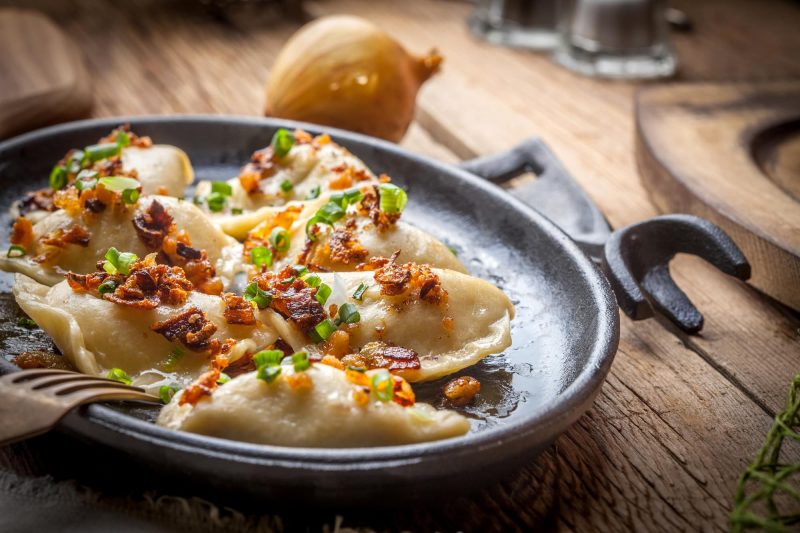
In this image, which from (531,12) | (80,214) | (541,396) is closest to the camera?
(541,396)

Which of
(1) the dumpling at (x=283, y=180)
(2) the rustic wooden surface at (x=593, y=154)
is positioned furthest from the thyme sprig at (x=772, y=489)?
(1) the dumpling at (x=283, y=180)

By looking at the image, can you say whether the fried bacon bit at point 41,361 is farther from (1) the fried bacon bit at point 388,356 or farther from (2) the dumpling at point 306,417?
(1) the fried bacon bit at point 388,356

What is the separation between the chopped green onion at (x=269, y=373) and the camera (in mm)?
2014

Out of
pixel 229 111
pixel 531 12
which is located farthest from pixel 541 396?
pixel 531 12

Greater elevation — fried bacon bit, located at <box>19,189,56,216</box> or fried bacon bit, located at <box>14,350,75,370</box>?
fried bacon bit, located at <box>19,189,56,216</box>

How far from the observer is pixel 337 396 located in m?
2.00

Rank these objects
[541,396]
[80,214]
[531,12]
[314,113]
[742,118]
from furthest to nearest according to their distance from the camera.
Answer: [531,12]
[742,118]
[314,113]
[80,214]
[541,396]

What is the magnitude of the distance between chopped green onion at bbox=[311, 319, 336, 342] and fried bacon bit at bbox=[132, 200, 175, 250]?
671 millimetres

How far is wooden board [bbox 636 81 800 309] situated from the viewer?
10.2 feet

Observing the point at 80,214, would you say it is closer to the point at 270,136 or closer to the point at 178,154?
the point at 178,154

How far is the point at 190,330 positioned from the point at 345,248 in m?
0.57

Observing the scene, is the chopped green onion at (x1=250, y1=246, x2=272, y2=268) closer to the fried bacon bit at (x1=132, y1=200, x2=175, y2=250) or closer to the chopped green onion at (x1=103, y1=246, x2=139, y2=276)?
the fried bacon bit at (x1=132, y1=200, x2=175, y2=250)

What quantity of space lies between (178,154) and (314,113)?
76 cm

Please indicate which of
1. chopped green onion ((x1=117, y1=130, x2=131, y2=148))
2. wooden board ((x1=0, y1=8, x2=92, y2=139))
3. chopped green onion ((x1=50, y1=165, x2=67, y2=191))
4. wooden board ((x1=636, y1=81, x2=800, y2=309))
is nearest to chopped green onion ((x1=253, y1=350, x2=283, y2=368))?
chopped green onion ((x1=50, y1=165, x2=67, y2=191))
